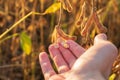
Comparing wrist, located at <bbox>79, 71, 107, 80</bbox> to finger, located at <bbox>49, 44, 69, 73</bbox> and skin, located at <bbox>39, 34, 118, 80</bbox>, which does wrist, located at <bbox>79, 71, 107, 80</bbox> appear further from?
finger, located at <bbox>49, 44, 69, 73</bbox>

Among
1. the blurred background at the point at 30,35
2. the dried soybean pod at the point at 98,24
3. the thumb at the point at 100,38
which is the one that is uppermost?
the dried soybean pod at the point at 98,24

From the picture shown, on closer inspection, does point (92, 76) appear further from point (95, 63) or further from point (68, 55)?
point (68, 55)

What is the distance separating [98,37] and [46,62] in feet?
0.69

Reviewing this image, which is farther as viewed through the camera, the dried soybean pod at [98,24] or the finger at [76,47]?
the finger at [76,47]

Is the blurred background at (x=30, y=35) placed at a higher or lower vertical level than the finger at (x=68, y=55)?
lower

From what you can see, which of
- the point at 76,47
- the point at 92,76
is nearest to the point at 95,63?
the point at 92,76

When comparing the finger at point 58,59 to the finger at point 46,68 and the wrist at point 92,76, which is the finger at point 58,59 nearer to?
the finger at point 46,68

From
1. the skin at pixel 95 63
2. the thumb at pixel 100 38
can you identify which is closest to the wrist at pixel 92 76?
the skin at pixel 95 63

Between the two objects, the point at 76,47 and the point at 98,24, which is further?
the point at 76,47

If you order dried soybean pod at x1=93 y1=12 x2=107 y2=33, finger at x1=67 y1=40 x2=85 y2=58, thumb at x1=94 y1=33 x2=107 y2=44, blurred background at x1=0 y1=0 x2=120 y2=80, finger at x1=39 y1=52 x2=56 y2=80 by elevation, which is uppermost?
dried soybean pod at x1=93 y1=12 x2=107 y2=33

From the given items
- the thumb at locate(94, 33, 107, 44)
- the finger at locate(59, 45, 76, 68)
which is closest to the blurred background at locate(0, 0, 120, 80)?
the finger at locate(59, 45, 76, 68)

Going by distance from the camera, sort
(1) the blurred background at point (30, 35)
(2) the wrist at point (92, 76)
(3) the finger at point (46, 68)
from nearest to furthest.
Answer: (2) the wrist at point (92, 76)
(3) the finger at point (46, 68)
(1) the blurred background at point (30, 35)

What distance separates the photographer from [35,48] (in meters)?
2.33

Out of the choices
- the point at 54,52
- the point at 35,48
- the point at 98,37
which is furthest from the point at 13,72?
the point at 98,37
